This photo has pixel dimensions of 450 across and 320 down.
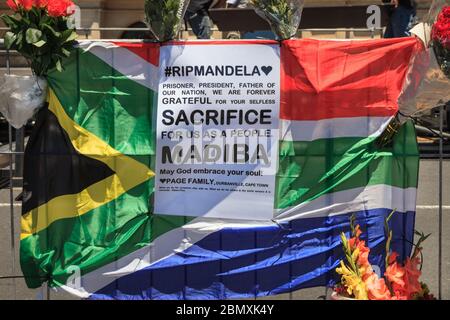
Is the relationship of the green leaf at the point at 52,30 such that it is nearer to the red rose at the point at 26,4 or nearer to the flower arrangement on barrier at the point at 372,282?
the red rose at the point at 26,4

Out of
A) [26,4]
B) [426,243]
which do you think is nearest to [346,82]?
[26,4]

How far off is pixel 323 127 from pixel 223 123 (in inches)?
23.7

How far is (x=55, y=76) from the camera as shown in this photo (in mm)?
4332

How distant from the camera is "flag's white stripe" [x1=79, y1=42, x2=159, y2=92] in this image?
14.1ft

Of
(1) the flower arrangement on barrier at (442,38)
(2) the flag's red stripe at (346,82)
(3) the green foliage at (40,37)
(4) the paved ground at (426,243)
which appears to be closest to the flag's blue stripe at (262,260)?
(4) the paved ground at (426,243)

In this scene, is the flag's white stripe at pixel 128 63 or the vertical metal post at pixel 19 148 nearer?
the flag's white stripe at pixel 128 63

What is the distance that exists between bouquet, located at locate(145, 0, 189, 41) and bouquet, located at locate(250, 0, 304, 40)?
0.44 metres

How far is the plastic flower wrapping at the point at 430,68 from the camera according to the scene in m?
3.78

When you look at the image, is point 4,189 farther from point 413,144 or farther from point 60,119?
point 413,144

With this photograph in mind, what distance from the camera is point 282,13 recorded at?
163 inches

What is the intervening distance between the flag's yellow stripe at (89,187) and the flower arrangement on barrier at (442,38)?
1.79 m

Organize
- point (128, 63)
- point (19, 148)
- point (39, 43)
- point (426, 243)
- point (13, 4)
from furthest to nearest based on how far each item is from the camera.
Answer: point (19, 148) → point (426, 243) → point (128, 63) → point (13, 4) → point (39, 43)

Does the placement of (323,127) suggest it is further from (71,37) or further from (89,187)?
(71,37)
